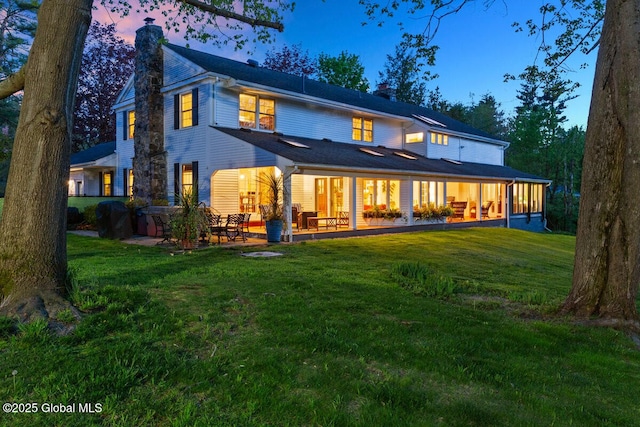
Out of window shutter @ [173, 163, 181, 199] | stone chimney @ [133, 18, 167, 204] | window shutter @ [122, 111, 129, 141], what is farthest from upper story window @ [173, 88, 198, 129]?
window shutter @ [122, 111, 129, 141]

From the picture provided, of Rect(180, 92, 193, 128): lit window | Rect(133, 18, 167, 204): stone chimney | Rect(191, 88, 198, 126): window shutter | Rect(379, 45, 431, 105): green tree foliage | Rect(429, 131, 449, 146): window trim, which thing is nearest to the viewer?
Rect(191, 88, 198, 126): window shutter

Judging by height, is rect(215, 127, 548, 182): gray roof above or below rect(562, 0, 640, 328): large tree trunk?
above

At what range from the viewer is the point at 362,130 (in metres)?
21.4

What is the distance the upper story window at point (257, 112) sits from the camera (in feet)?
54.4

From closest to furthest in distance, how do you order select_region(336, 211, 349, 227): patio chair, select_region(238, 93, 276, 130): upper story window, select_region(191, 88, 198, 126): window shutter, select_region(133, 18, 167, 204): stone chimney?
select_region(191, 88, 198, 126): window shutter < select_region(238, 93, 276, 130): upper story window < select_region(133, 18, 167, 204): stone chimney < select_region(336, 211, 349, 227): patio chair

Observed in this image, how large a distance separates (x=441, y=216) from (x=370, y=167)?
5.89 meters

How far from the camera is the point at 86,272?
7188 millimetres

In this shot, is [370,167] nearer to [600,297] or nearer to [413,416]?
[600,297]

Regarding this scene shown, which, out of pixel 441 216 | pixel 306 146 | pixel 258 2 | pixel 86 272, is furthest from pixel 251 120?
pixel 86 272

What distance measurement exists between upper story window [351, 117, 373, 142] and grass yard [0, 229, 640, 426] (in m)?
14.9

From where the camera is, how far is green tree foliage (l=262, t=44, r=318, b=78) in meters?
35.0

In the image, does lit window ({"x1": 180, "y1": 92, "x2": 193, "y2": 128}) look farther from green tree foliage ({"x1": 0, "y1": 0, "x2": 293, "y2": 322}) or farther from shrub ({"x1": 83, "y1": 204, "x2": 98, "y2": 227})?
green tree foliage ({"x1": 0, "y1": 0, "x2": 293, "y2": 322})

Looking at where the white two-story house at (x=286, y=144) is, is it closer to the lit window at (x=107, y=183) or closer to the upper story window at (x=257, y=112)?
the upper story window at (x=257, y=112)

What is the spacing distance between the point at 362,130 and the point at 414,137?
3655 mm
